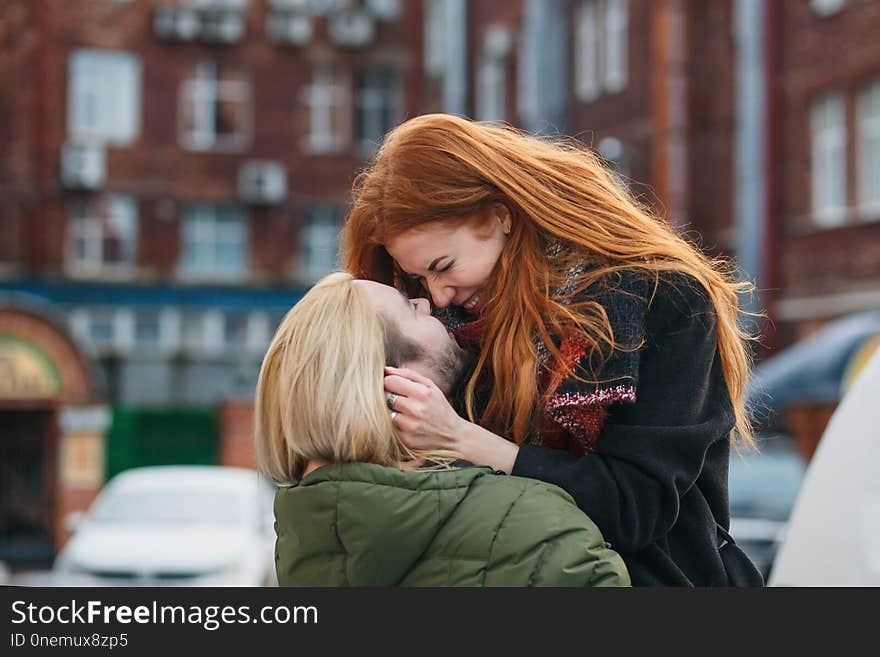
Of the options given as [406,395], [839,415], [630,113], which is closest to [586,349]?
[406,395]

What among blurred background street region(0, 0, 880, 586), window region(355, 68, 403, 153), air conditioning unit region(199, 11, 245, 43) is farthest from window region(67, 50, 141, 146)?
window region(355, 68, 403, 153)

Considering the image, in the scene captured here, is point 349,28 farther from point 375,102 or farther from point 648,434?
point 648,434

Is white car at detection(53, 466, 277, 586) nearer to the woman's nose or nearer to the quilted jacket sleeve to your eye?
the woman's nose

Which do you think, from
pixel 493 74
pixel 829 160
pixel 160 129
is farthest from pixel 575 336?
pixel 160 129

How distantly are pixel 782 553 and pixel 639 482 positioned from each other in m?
0.52

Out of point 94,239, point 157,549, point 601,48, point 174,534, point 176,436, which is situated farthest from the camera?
point 94,239

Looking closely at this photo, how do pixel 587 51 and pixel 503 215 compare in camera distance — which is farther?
pixel 587 51

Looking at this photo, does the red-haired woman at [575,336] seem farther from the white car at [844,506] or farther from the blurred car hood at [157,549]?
the blurred car hood at [157,549]

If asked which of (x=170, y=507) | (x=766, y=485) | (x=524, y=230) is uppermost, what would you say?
(x=524, y=230)

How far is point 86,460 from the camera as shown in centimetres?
2478

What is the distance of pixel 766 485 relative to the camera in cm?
974

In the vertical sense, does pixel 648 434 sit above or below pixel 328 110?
below

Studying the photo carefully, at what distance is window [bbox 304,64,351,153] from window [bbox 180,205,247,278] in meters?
2.55

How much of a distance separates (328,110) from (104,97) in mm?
4988
